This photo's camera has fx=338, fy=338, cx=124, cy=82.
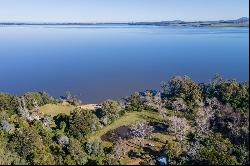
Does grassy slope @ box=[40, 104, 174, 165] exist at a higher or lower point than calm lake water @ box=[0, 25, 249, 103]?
lower

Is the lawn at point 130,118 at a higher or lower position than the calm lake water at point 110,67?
lower

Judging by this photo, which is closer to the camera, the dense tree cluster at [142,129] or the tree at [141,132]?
the dense tree cluster at [142,129]

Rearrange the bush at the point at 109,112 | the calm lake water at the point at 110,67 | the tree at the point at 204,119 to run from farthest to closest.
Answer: the calm lake water at the point at 110,67 → the bush at the point at 109,112 → the tree at the point at 204,119

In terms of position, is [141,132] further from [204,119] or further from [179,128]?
[204,119]

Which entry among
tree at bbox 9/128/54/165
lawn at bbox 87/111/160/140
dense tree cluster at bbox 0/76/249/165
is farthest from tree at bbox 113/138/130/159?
lawn at bbox 87/111/160/140

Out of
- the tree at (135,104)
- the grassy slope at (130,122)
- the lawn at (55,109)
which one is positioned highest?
the tree at (135,104)

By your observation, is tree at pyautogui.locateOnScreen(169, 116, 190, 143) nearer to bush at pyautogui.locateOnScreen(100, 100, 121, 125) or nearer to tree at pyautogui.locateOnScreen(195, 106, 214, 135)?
tree at pyautogui.locateOnScreen(195, 106, 214, 135)

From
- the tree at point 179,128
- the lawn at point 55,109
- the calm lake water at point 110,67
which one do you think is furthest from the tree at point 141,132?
the calm lake water at point 110,67

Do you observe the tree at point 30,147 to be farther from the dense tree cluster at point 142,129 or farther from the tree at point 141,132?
the tree at point 141,132

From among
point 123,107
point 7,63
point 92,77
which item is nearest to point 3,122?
point 123,107
